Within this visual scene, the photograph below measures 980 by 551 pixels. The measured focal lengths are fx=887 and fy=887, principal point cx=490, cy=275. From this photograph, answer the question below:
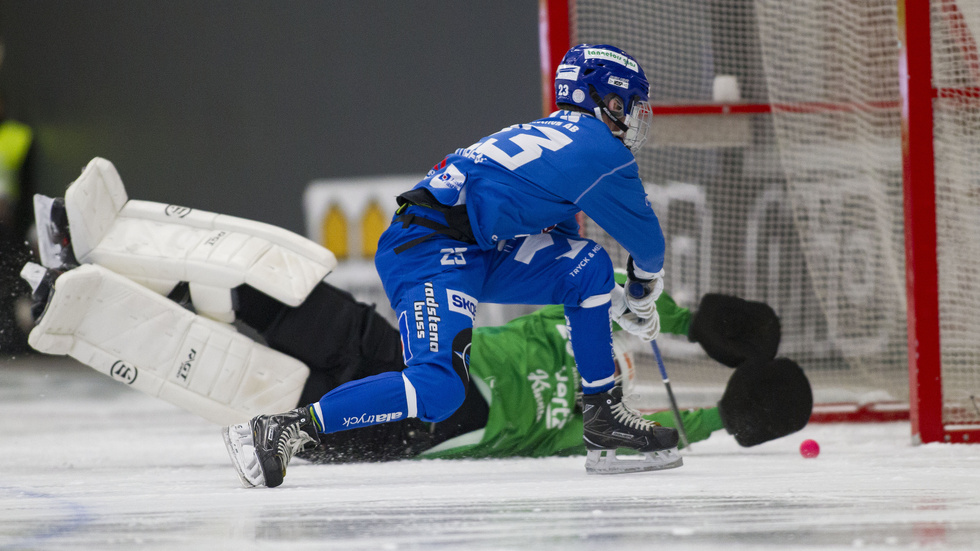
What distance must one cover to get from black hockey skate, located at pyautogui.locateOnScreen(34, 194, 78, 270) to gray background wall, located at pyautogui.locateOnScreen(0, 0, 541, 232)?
3.52m

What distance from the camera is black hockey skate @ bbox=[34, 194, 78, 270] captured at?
2250 millimetres

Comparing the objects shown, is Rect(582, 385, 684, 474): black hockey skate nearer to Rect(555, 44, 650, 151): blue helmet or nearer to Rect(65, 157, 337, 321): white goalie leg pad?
Rect(555, 44, 650, 151): blue helmet

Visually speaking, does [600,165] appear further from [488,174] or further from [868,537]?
[868,537]

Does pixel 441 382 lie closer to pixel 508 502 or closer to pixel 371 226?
pixel 508 502

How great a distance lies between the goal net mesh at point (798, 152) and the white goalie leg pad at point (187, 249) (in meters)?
1.08

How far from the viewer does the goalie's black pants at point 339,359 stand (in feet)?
7.51

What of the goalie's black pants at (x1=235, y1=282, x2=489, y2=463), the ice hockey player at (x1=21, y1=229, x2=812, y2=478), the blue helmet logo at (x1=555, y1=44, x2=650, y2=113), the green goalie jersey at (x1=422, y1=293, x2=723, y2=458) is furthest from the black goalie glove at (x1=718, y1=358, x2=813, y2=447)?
the blue helmet logo at (x1=555, y1=44, x2=650, y2=113)

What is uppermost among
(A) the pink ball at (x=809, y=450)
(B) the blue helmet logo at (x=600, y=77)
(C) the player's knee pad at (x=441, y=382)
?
(B) the blue helmet logo at (x=600, y=77)

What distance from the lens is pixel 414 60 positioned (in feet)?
18.6

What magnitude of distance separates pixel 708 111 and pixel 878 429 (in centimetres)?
122

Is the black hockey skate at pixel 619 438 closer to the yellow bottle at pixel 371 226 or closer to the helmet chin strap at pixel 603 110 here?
the helmet chin strap at pixel 603 110

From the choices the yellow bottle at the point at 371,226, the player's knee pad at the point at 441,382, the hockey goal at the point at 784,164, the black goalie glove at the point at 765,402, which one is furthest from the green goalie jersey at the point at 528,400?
the yellow bottle at the point at 371,226

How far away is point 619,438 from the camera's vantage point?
2057 millimetres

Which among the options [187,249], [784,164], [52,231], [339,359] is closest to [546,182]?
[339,359]
